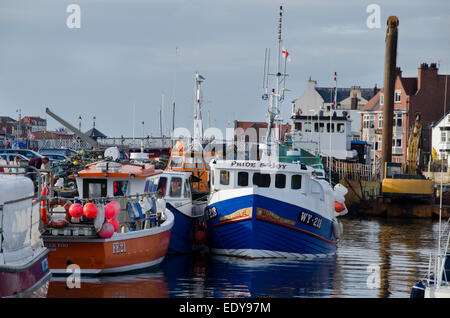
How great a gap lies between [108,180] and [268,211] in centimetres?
522

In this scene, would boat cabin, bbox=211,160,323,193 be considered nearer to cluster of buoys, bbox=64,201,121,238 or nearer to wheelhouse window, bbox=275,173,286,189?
wheelhouse window, bbox=275,173,286,189

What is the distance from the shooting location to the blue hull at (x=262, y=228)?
883 inches

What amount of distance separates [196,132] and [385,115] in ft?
58.0

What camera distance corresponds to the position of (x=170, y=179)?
25.0 m

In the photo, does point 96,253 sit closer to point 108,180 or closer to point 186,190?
point 108,180

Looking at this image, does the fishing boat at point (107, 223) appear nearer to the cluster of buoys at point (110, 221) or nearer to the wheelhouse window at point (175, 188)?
the cluster of buoys at point (110, 221)

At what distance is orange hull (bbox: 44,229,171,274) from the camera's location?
58.4 feet

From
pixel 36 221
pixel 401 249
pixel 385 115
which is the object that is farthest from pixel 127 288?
pixel 385 115

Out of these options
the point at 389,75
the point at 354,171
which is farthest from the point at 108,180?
the point at 354,171

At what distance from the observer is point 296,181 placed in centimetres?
2403

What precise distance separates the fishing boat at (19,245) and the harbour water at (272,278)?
2773 mm

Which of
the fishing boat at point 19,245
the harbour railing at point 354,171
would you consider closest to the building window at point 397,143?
the harbour railing at point 354,171

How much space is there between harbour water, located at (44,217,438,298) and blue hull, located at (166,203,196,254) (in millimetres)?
385
